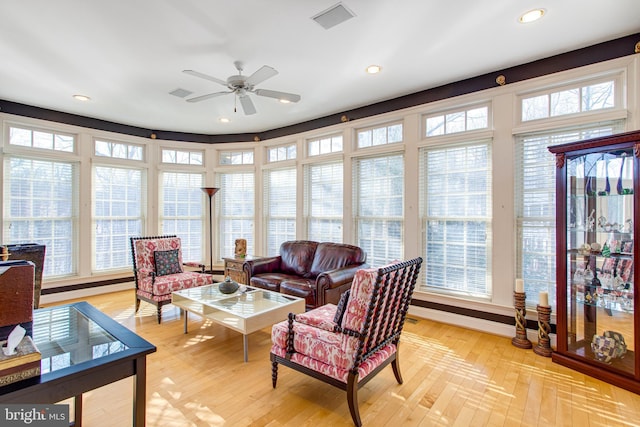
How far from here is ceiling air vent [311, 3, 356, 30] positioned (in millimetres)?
2314

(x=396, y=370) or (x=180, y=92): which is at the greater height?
(x=180, y=92)

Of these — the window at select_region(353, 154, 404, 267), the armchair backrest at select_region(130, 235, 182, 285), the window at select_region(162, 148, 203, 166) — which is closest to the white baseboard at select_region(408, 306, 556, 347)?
the window at select_region(353, 154, 404, 267)

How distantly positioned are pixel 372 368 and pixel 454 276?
6.94ft

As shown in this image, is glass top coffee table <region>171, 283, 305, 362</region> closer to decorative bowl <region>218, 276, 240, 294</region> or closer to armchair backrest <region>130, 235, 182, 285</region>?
decorative bowl <region>218, 276, 240, 294</region>

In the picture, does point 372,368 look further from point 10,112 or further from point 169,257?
point 10,112

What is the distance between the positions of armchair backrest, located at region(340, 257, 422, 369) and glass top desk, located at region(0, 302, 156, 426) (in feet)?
3.74

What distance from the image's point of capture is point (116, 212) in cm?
533

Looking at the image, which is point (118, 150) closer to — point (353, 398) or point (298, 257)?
point (298, 257)

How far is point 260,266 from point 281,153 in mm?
2193

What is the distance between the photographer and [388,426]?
1.95 meters

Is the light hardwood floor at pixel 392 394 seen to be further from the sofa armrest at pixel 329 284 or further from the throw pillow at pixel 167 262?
the throw pillow at pixel 167 262

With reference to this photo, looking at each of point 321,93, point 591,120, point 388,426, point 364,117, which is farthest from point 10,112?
point 591,120

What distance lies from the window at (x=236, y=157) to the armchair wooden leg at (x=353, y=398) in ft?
15.7

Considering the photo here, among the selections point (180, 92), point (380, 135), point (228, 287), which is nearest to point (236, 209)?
point (180, 92)
